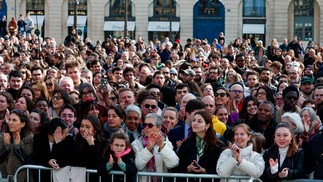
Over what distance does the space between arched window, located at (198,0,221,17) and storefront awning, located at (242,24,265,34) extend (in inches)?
103

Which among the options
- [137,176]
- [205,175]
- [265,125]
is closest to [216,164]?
[205,175]

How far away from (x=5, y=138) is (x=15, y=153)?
0.88 ft

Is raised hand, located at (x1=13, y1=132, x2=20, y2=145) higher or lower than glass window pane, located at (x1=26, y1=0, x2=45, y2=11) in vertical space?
lower

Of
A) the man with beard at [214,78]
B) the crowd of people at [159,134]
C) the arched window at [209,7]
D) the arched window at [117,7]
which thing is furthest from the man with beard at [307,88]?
the arched window at [117,7]

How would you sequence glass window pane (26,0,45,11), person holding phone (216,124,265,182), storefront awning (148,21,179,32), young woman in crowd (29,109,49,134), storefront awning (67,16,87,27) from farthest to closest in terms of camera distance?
glass window pane (26,0,45,11), storefront awning (67,16,87,27), storefront awning (148,21,179,32), young woman in crowd (29,109,49,134), person holding phone (216,124,265,182)

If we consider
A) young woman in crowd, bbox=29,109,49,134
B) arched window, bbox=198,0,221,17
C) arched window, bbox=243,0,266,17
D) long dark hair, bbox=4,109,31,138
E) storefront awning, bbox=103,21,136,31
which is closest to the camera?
long dark hair, bbox=4,109,31,138

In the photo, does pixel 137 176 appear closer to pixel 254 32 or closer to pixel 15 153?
pixel 15 153

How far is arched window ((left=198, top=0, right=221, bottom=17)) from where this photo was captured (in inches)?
2675

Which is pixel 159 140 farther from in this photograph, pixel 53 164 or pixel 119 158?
pixel 53 164

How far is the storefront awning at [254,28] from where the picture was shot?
2621 inches

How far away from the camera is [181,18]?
224 ft

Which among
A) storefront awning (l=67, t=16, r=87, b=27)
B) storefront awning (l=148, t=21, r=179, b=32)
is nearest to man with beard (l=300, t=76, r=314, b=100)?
storefront awning (l=148, t=21, r=179, b=32)

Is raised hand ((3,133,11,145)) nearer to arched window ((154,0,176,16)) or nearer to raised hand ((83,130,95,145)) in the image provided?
raised hand ((83,130,95,145))

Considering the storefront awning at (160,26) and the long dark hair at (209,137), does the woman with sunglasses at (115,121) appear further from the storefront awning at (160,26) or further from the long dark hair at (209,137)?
the storefront awning at (160,26)
